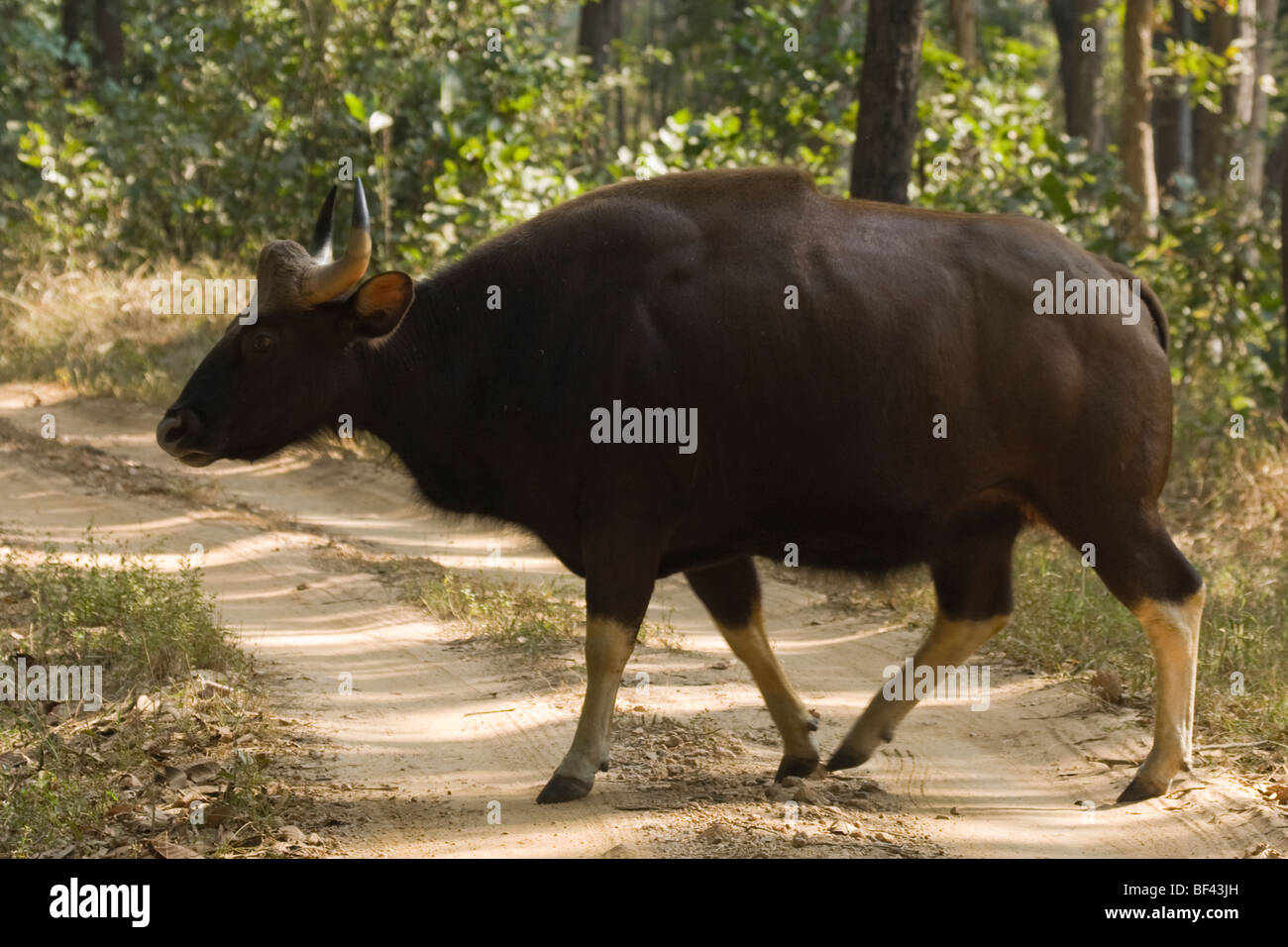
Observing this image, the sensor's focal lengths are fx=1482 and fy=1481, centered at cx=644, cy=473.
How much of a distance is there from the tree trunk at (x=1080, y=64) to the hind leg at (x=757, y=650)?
41.8 feet

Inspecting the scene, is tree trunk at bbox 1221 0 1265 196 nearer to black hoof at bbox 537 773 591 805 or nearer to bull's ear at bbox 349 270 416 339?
bull's ear at bbox 349 270 416 339

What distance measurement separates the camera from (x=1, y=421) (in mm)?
12086

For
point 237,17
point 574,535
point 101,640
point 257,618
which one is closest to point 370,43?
point 237,17

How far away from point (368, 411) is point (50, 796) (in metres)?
1.90

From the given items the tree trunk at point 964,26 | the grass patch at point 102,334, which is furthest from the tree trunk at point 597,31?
the grass patch at point 102,334

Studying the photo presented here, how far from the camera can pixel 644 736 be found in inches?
256

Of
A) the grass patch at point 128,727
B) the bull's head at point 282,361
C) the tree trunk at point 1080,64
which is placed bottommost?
the grass patch at point 128,727

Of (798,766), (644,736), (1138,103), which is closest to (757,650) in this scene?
(798,766)

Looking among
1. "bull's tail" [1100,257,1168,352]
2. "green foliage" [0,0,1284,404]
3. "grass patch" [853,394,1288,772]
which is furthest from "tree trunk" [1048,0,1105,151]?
"bull's tail" [1100,257,1168,352]

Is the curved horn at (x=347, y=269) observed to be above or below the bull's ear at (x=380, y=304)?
above

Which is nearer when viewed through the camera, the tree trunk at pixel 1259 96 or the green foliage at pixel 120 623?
the green foliage at pixel 120 623

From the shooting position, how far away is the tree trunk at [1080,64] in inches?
793

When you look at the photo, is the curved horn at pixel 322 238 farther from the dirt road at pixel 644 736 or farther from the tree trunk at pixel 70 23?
the tree trunk at pixel 70 23
